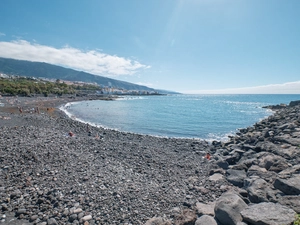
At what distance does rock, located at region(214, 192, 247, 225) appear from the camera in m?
4.48

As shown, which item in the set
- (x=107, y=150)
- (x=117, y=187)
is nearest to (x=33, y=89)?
(x=107, y=150)

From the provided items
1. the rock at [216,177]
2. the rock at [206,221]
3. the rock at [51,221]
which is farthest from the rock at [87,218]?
the rock at [216,177]

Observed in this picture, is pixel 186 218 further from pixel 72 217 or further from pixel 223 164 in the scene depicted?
pixel 223 164

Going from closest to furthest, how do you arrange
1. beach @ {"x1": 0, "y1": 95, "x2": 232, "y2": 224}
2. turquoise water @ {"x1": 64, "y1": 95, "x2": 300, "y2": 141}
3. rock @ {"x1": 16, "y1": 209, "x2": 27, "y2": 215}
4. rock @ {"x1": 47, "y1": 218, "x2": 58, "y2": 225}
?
1. rock @ {"x1": 47, "y1": 218, "x2": 58, "y2": 225}
2. rock @ {"x1": 16, "y1": 209, "x2": 27, "y2": 215}
3. beach @ {"x1": 0, "y1": 95, "x2": 232, "y2": 224}
4. turquoise water @ {"x1": 64, "y1": 95, "x2": 300, "y2": 141}

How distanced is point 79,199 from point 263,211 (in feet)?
16.7

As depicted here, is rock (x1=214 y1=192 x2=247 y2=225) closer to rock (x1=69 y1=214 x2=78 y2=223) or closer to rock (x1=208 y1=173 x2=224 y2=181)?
rock (x1=208 y1=173 x2=224 y2=181)

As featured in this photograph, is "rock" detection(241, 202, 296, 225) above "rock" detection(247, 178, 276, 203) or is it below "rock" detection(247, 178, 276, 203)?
above

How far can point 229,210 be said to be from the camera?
4.59 meters

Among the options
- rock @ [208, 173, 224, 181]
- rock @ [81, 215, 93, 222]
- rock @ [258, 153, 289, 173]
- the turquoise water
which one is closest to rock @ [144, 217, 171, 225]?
rock @ [81, 215, 93, 222]

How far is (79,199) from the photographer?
5.75 meters

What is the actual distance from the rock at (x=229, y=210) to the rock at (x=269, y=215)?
186 mm

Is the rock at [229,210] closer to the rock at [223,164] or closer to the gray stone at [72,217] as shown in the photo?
the gray stone at [72,217]

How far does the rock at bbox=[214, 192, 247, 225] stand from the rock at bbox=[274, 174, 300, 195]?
1787 millimetres

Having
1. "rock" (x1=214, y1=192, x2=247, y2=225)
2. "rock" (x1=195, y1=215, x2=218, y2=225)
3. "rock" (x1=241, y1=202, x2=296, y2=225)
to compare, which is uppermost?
"rock" (x1=241, y1=202, x2=296, y2=225)
